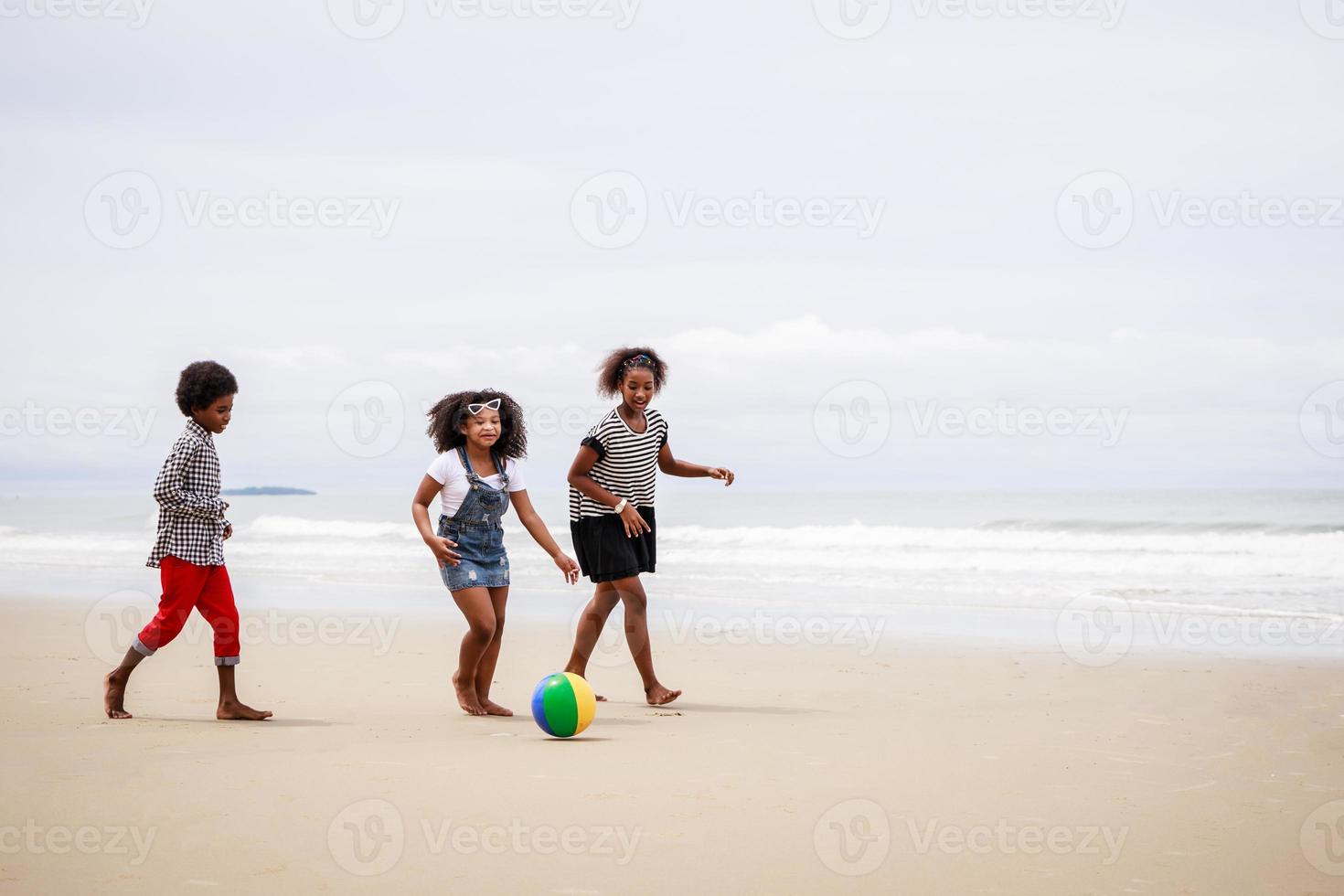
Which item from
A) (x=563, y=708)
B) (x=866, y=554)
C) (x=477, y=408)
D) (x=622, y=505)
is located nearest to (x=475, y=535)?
(x=477, y=408)

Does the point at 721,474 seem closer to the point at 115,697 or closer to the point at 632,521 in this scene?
the point at 632,521

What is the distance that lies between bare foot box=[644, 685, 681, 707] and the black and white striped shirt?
115 centimetres

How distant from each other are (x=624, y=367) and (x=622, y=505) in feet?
3.08

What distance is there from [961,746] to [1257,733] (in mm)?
1754

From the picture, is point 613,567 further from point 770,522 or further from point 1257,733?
point 770,522

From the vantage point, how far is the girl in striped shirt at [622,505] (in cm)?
716

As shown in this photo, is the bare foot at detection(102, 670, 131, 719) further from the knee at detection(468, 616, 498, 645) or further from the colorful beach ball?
the colorful beach ball

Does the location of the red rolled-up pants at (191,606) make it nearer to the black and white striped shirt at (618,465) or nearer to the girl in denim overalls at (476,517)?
the girl in denim overalls at (476,517)

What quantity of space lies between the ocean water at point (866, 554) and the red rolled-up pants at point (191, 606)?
25.3ft

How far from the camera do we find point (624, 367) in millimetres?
7438

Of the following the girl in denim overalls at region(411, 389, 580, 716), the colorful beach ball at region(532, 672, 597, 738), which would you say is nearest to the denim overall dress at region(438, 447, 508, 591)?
the girl in denim overalls at region(411, 389, 580, 716)

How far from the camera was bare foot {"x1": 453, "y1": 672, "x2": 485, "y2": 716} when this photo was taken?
6.85 meters

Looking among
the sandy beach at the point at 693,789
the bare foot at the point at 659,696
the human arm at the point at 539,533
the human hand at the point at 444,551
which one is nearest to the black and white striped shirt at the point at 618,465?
the human arm at the point at 539,533

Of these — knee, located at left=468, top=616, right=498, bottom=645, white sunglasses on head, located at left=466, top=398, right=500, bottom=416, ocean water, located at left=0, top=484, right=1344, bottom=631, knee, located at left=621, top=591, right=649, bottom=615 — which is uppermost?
white sunglasses on head, located at left=466, top=398, right=500, bottom=416
